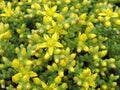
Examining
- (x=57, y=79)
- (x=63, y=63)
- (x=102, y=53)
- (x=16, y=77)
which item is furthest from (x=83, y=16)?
(x=16, y=77)

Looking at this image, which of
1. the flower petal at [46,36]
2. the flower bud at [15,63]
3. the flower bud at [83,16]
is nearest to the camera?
the flower bud at [15,63]

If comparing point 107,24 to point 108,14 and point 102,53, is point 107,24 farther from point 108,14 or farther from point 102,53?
point 102,53

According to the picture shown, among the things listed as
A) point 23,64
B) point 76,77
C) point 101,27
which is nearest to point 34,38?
point 23,64

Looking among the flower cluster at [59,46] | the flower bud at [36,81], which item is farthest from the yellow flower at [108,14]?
the flower bud at [36,81]

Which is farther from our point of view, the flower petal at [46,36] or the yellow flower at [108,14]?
the yellow flower at [108,14]

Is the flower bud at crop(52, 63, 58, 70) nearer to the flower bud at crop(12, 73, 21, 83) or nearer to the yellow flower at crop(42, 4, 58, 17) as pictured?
the flower bud at crop(12, 73, 21, 83)

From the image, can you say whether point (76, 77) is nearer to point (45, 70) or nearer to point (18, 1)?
point (45, 70)

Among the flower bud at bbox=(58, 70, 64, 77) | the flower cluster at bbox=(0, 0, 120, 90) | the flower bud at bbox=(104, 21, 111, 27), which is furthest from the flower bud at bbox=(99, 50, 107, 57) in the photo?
the flower bud at bbox=(58, 70, 64, 77)

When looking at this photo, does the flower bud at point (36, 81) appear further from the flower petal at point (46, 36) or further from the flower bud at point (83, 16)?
the flower bud at point (83, 16)

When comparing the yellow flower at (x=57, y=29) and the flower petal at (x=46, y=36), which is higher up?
the yellow flower at (x=57, y=29)
